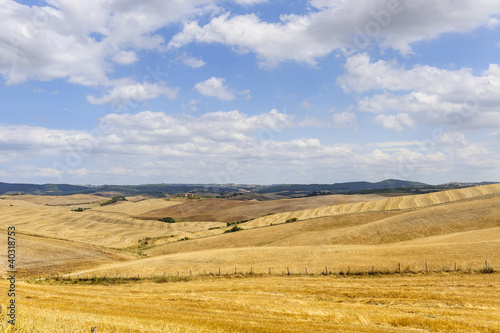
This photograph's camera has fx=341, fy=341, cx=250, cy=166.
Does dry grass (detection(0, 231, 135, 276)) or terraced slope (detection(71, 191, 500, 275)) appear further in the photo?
dry grass (detection(0, 231, 135, 276))

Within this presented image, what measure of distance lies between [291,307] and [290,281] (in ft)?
40.3

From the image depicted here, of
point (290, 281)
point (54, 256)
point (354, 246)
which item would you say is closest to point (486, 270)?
point (290, 281)

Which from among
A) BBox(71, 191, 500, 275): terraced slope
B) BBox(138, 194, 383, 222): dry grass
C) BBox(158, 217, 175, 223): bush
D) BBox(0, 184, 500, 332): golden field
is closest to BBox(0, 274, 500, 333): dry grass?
BBox(0, 184, 500, 332): golden field

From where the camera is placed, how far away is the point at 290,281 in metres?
36.9

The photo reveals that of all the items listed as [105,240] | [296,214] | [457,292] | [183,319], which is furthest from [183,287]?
[296,214]

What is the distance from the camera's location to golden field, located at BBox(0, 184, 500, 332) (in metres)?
19.5

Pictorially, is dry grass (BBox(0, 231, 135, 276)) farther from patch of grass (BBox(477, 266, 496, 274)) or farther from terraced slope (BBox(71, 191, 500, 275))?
patch of grass (BBox(477, 266, 496, 274))

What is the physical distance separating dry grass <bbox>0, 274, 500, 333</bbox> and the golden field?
78 millimetres

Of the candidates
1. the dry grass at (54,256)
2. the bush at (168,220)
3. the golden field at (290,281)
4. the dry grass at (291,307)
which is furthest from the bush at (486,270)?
the bush at (168,220)

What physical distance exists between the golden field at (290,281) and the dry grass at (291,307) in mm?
78

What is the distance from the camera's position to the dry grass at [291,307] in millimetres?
17578

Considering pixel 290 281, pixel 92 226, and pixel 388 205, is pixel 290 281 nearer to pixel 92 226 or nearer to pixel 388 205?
pixel 388 205

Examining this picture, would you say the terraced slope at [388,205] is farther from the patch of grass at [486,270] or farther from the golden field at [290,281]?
the patch of grass at [486,270]

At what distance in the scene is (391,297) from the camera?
27891 millimetres
